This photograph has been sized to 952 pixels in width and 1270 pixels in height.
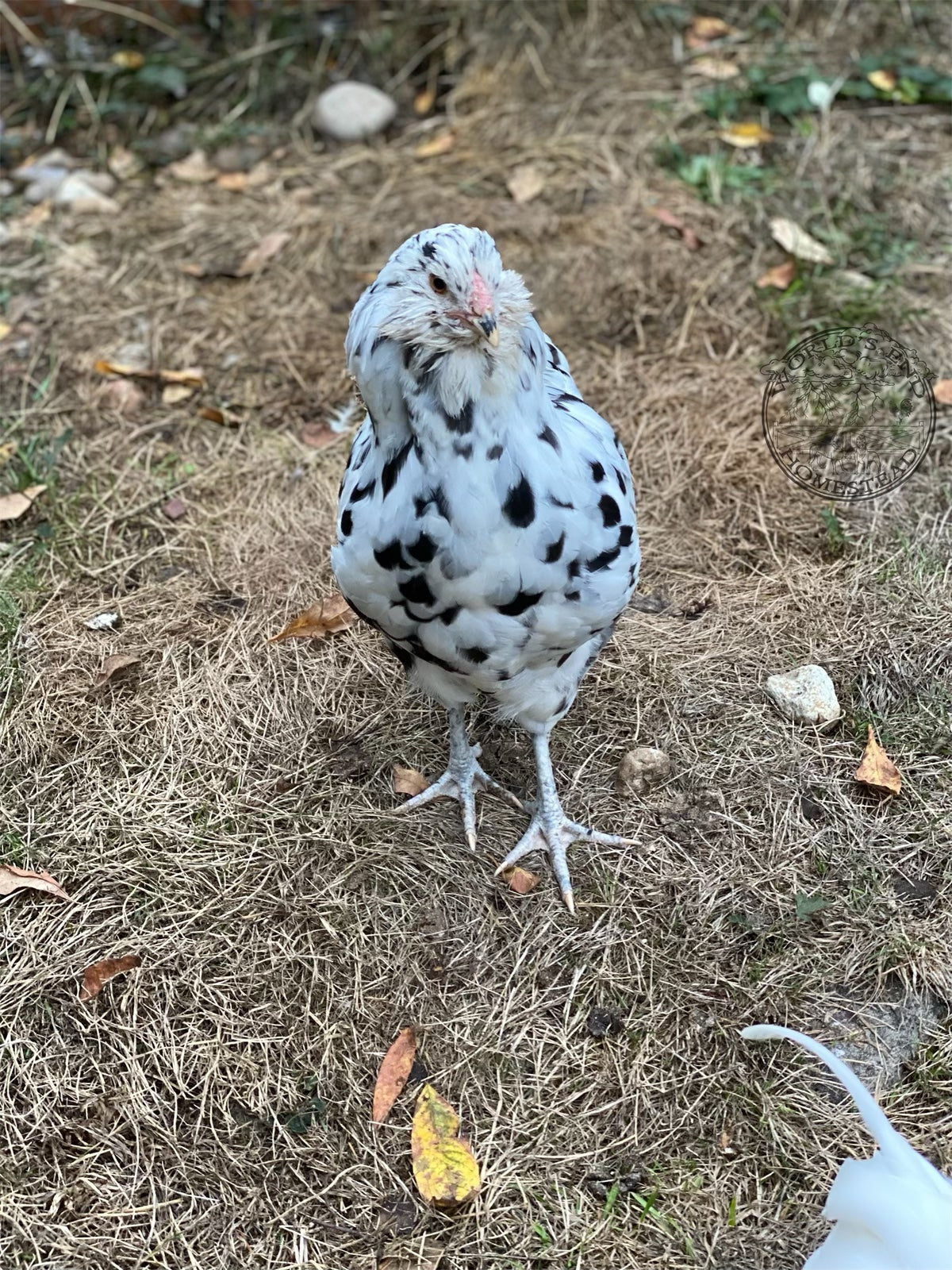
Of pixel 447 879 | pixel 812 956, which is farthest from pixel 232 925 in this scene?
pixel 812 956

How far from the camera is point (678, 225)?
396cm

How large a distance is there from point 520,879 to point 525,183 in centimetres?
295

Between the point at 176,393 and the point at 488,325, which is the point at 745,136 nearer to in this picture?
the point at 176,393

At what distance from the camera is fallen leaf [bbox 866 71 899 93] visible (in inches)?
171

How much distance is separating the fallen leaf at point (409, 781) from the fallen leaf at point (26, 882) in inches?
32.2

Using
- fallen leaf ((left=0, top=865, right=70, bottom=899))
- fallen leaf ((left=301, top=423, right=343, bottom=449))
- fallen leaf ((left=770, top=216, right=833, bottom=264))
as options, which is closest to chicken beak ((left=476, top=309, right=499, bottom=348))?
fallen leaf ((left=0, top=865, right=70, bottom=899))

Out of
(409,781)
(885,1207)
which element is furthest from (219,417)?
(885,1207)

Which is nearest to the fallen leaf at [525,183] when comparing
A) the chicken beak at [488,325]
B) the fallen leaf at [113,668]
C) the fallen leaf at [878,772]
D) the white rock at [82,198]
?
the white rock at [82,198]

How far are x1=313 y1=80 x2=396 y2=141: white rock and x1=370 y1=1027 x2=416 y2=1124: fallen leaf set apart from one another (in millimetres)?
3895

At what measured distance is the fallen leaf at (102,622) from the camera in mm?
2977

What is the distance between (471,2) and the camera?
470 cm

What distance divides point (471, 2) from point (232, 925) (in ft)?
13.9

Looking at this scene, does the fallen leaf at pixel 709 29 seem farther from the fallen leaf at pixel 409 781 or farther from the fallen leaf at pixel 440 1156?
the fallen leaf at pixel 440 1156

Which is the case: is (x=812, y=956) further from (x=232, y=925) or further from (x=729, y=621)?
(x=232, y=925)
